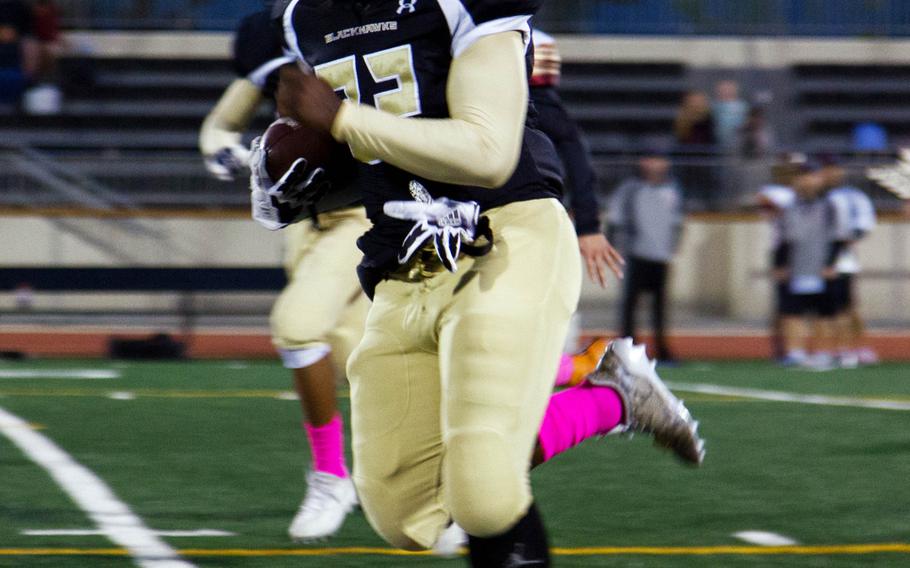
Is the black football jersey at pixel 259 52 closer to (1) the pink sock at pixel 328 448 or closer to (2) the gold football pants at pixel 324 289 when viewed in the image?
(2) the gold football pants at pixel 324 289

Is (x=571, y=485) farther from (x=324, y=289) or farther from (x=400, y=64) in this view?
(x=400, y=64)

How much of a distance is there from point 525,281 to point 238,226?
9.72m

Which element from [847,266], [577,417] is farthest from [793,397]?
[577,417]

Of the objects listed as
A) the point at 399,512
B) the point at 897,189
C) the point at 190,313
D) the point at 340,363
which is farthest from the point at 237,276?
the point at 399,512

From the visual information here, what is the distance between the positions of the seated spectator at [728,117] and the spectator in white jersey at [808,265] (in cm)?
311

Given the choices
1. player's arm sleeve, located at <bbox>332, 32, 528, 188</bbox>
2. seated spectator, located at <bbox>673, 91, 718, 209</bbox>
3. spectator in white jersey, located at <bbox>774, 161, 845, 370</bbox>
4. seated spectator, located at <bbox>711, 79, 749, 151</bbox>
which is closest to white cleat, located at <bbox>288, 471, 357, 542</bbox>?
player's arm sleeve, located at <bbox>332, 32, 528, 188</bbox>

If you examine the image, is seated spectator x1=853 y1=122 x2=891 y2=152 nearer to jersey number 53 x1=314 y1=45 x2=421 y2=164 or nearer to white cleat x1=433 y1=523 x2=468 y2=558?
white cleat x1=433 y1=523 x2=468 y2=558

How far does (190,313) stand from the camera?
471 inches

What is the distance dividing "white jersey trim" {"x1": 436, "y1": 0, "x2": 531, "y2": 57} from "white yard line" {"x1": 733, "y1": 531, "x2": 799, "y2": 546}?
1.83 m

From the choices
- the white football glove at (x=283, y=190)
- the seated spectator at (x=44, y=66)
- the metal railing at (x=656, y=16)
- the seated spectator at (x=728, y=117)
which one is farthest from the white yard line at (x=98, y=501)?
the metal railing at (x=656, y=16)

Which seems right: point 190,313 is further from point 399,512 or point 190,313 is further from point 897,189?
point 399,512

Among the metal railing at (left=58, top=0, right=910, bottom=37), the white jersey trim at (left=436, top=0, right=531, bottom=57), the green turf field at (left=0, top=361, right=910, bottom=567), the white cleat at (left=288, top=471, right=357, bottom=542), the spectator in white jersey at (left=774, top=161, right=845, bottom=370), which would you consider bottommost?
the spectator in white jersey at (left=774, top=161, right=845, bottom=370)

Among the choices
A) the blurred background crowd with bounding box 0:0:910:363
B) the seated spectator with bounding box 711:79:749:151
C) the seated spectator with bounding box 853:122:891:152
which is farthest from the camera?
the seated spectator with bounding box 853:122:891:152

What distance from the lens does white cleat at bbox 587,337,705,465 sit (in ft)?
11.7
